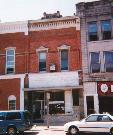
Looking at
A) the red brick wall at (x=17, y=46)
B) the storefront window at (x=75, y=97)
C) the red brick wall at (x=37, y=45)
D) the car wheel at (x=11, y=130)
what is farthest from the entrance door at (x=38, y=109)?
the car wheel at (x=11, y=130)

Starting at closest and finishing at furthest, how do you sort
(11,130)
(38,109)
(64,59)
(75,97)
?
(11,130)
(75,97)
(64,59)
(38,109)

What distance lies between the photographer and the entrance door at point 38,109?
3022 centimetres

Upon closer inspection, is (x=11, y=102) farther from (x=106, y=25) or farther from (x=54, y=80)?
(x=106, y=25)

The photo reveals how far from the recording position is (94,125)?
63.7 feet

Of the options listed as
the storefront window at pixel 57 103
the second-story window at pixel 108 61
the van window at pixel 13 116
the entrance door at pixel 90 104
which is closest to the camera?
the van window at pixel 13 116

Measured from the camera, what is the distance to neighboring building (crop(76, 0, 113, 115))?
28391 mm

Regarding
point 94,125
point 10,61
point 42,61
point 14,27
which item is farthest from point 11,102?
point 94,125

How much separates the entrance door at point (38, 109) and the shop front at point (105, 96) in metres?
5.93

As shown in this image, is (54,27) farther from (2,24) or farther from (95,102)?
(95,102)

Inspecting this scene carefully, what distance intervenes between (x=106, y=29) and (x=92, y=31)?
139cm

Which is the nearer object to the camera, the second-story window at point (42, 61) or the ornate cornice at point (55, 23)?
the ornate cornice at point (55, 23)

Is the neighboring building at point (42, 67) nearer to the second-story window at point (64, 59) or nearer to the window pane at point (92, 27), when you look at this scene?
the second-story window at point (64, 59)

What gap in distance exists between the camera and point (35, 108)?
3044cm

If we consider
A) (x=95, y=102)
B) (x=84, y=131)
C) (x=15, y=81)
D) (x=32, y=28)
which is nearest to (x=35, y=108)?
(x=15, y=81)
